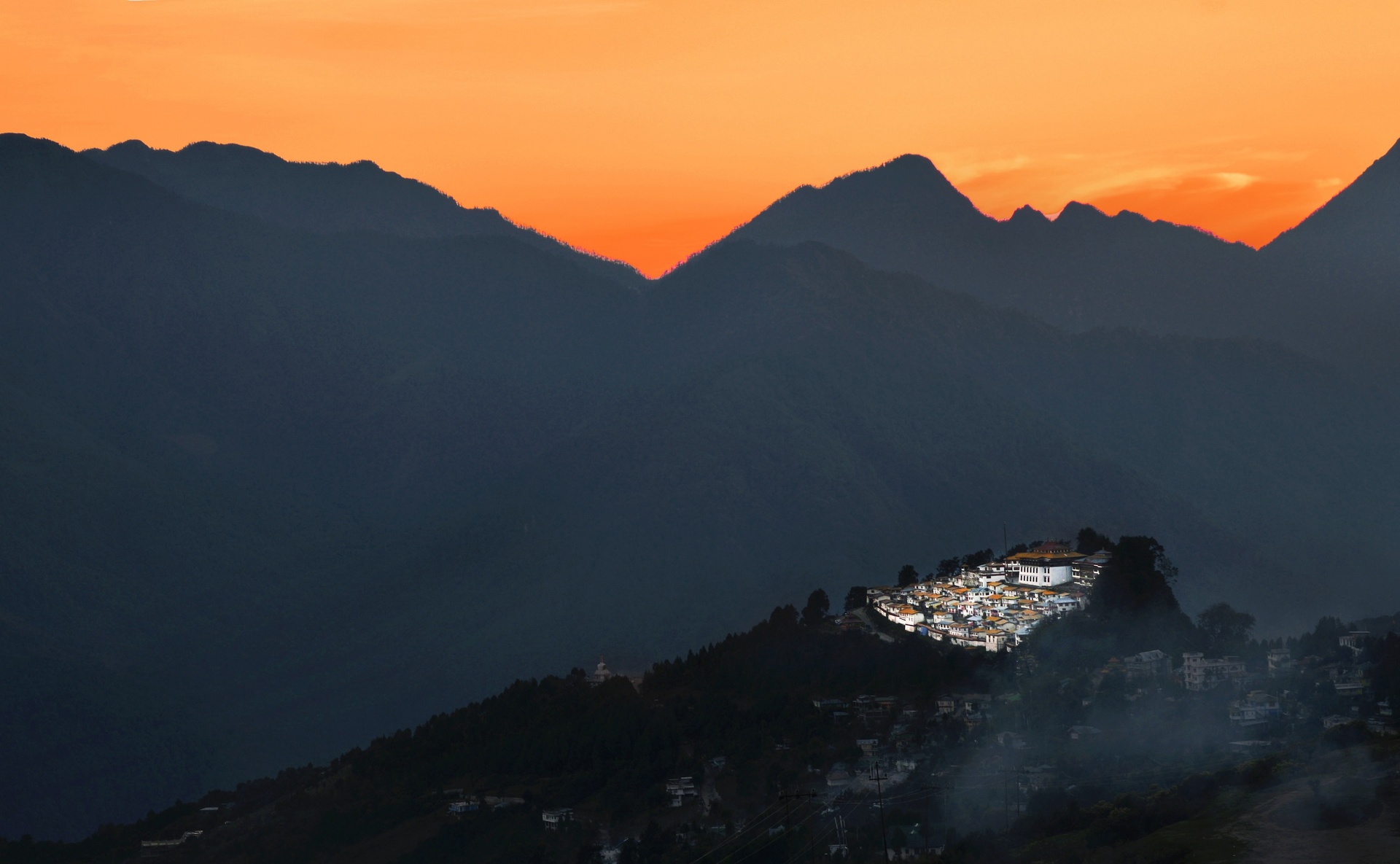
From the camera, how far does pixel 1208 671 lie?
71.3 metres

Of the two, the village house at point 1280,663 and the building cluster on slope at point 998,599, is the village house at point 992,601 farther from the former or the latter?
the village house at point 1280,663

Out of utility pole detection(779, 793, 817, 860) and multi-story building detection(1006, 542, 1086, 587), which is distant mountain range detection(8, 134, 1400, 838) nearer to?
multi-story building detection(1006, 542, 1086, 587)

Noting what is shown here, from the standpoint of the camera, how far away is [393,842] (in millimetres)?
78438

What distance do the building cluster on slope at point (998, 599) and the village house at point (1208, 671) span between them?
23.6 ft

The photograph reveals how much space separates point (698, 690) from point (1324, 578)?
8248 centimetres

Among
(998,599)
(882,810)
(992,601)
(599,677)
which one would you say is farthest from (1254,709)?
(599,677)

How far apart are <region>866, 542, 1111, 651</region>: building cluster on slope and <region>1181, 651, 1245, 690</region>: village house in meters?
7.19

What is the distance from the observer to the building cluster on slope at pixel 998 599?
79625mm

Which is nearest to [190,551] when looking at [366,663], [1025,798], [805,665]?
[366,663]

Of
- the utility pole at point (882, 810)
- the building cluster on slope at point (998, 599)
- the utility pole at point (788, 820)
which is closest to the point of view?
the utility pole at point (882, 810)

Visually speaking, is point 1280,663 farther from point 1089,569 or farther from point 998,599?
point 998,599

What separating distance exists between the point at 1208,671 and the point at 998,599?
14.0 meters

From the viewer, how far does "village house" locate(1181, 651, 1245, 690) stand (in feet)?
232

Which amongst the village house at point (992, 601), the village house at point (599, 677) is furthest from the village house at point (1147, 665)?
the village house at point (599, 677)
